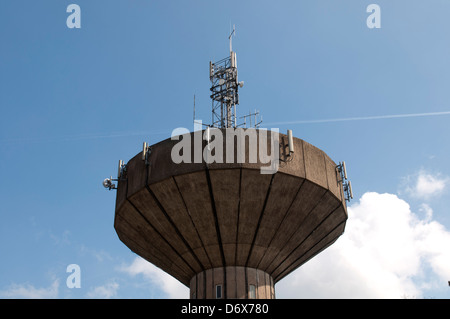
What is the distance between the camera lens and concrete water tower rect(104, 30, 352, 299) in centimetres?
1404

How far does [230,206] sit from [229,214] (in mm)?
415

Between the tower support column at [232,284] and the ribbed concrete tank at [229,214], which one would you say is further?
the tower support column at [232,284]

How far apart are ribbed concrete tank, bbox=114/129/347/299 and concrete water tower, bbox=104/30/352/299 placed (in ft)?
0.12

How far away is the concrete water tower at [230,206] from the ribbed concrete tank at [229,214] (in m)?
0.04

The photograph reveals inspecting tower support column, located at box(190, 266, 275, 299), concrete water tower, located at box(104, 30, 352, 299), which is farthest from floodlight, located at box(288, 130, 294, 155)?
tower support column, located at box(190, 266, 275, 299)

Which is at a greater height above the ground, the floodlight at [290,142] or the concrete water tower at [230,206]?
the floodlight at [290,142]

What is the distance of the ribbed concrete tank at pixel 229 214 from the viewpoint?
558 inches

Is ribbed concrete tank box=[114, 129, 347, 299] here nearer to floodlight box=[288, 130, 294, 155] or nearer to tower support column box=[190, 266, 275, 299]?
tower support column box=[190, 266, 275, 299]

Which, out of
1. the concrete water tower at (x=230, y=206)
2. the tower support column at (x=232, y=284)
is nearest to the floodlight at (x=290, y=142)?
A: the concrete water tower at (x=230, y=206)

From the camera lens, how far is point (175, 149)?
47.8 ft

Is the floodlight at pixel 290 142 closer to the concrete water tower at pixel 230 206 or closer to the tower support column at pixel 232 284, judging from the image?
the concrete water tower at pixel 230 206

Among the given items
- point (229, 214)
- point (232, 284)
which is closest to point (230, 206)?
point (229, 214)
